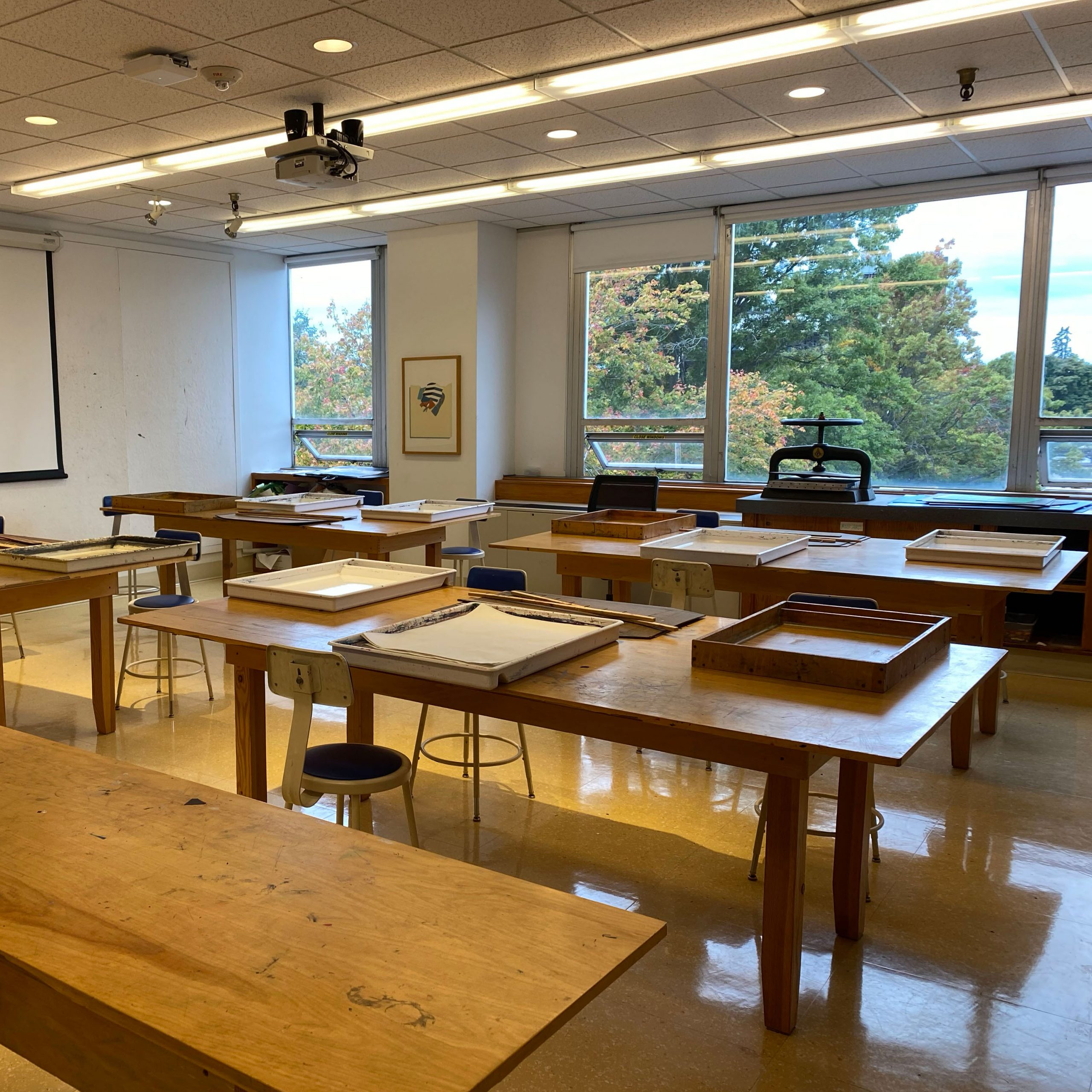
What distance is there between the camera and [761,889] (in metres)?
3.03

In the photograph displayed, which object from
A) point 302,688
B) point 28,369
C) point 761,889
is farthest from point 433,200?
point 761,889

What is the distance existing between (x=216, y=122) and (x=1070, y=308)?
512 centimetres

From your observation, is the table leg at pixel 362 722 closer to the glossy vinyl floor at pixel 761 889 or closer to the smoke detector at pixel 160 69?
the glossy vinyl floor at pixel 761 889

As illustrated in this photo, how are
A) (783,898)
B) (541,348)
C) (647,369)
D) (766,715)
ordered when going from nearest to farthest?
(766,715)
(783,898)
(647,369)
(541,348)

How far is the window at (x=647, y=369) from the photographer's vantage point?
7.43 metres

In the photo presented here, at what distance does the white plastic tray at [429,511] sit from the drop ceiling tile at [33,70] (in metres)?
2.57

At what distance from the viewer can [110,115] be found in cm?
491

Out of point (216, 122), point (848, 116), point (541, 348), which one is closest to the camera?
point (848, 116)

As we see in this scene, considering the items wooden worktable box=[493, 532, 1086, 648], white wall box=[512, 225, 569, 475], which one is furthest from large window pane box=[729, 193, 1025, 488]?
wooden worktable box=[493, 532, 1086, 648]

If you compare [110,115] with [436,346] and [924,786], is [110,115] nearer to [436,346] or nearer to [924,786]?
[436,346]

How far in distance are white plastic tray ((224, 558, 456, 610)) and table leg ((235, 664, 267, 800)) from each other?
31cm

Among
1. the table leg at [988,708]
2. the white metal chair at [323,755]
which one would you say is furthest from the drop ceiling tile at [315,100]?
the table leg at [988,708]

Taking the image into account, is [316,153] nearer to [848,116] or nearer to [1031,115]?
[848,116]

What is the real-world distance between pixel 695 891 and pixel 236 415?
24.1ft
